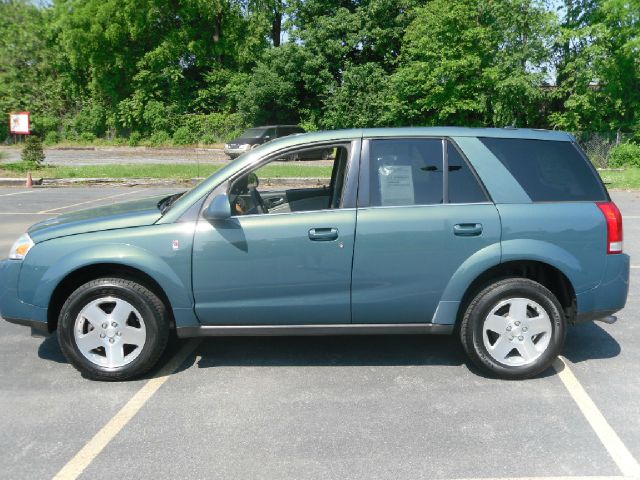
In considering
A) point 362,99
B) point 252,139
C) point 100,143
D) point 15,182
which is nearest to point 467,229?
point 15,182

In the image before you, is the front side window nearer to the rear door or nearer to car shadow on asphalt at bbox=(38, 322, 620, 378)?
the rear door

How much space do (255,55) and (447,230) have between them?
132ft

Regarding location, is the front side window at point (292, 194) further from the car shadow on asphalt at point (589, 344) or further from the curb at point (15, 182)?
the curb at point (15, 182)

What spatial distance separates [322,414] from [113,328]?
5.17ft

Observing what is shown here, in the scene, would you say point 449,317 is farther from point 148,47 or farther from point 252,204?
point 148,47

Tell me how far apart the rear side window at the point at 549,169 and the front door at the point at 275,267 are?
1219mm

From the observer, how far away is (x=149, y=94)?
140 ft

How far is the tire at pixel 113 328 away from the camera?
13.2 ft

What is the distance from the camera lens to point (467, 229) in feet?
13.3

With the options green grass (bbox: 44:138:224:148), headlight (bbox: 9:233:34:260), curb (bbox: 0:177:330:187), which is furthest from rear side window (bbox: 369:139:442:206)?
green grass (bbox: 44:138:224:148)

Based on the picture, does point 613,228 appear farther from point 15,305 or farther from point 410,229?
point 15,305

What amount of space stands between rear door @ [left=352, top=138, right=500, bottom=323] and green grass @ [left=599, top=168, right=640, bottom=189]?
15.9 m

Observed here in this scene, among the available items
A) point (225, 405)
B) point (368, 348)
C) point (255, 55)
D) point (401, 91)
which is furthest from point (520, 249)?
point (255, 55)

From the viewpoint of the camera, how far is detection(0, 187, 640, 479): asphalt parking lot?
3104 mm
